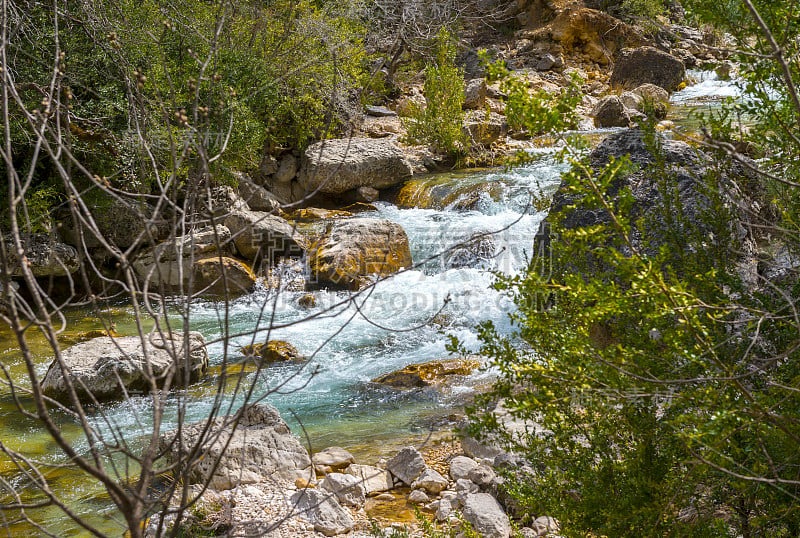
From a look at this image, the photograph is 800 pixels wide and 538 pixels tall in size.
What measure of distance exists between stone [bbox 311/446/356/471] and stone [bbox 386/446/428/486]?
0.34 metres

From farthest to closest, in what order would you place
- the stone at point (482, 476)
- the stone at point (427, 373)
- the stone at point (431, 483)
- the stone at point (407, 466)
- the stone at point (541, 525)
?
1. the stone at point (427, 373)
2. the stone at point (407, 466)
3. the stone at point (431, 483)
4. the stone at point (482, 476)
5. the stone at point (541, 525)

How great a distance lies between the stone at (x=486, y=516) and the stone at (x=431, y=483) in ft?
1.41

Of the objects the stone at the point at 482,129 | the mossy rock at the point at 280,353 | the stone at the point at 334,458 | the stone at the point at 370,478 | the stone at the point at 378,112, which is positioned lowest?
the mossy rock at the point at 280,353

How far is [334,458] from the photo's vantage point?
4.49m

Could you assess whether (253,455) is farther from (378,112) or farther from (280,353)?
(378,112)

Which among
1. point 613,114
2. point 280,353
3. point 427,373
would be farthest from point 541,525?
point 613,114

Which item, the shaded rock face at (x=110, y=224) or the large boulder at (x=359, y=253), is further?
the shaded rock face at (x=110, y=224)

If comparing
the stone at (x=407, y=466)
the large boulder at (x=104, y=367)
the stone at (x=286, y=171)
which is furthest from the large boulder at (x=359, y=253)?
the stone at (x=407, y=466)

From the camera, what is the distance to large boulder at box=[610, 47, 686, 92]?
56.0 feet

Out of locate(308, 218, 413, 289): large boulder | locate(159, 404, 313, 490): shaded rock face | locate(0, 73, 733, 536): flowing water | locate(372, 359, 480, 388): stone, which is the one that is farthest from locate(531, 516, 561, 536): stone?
locate(308, 218, 413, 289): large boulder

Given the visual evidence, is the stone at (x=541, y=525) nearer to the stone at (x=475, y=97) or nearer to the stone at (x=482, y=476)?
the stone at (x=482, y=476)

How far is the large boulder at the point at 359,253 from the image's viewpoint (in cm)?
884

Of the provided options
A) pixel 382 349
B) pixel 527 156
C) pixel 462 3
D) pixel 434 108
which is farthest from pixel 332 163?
pixel 462 3

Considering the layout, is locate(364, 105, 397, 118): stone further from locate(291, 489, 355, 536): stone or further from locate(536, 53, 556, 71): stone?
locate(291, 489, 355, 536): stone
